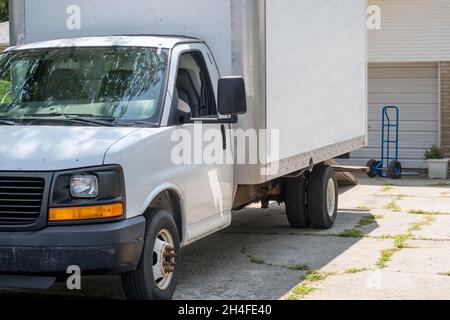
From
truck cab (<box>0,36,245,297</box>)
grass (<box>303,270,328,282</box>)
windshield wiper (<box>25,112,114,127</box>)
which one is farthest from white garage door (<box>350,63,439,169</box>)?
windshield wiper (<box>25,112,114,127</box>)

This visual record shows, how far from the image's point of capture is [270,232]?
440 inches

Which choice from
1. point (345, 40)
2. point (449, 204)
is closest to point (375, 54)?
point (449, 204)

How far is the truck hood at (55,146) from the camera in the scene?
640cm

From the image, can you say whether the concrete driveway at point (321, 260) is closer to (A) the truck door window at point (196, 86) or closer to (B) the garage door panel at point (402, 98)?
(A) the truck door window at point (196, 86)

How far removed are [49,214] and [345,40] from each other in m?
6.33

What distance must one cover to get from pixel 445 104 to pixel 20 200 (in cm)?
1398

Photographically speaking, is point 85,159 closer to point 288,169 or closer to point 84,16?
point 84,16

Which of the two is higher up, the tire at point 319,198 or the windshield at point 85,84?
the windshield at point 85,84

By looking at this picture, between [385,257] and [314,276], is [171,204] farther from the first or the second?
[385,257]

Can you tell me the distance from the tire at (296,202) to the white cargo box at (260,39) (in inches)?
21.1

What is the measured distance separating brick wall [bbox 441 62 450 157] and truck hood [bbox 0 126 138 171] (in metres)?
13.0

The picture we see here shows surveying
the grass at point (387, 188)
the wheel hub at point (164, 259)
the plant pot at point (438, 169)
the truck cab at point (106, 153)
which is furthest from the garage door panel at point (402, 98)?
the wheel hub at point (164, 259)

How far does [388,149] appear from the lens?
1909 cm

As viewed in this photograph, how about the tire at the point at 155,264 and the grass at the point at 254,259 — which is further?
the grass at the point at 254,259
